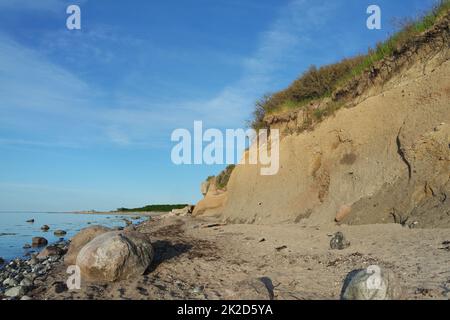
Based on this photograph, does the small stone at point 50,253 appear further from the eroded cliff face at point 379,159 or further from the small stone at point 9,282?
the eroded cliff face at point 379,159

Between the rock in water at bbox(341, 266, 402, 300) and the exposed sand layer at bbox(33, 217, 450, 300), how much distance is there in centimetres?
46

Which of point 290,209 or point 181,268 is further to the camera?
point 290,209

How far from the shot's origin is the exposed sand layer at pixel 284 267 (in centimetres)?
581

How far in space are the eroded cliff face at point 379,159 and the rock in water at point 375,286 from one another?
15.8 ft

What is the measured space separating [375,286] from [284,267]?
11.3 feet

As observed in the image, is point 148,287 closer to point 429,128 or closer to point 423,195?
point 423,195

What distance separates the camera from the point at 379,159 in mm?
12266

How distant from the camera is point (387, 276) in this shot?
4652 millimetres

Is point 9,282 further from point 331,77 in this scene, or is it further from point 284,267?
point 331,77

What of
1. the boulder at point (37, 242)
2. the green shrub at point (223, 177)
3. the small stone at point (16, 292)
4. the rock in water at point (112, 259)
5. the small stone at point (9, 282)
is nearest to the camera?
the rock in water at point (112, 259)

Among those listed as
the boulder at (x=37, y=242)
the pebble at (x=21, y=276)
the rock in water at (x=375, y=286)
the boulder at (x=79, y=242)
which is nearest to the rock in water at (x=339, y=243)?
the rock in water at (x=375, y=286)

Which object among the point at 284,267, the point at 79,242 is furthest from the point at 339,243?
the point at 79,242
